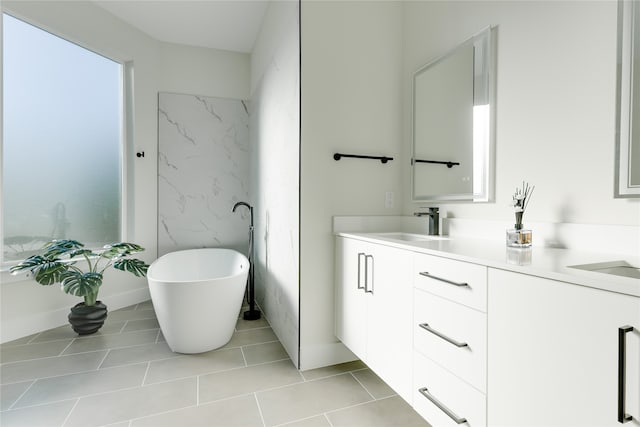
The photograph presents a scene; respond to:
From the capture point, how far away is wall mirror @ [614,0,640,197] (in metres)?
1.08

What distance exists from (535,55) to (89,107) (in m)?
3.72

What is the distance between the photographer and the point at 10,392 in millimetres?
Answer: 1826

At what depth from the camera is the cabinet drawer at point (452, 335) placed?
1.06m

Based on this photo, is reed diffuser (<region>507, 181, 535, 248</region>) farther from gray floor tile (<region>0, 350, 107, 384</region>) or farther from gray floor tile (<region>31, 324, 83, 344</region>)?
gray floor tile (<region>31, 324, 83, 344</region>)

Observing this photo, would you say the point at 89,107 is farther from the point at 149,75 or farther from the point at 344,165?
the point at 344,165

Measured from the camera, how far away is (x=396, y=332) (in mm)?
1529

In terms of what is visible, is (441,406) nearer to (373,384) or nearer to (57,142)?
(373,384)

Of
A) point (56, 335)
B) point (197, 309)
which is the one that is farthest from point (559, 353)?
point (56, 335)

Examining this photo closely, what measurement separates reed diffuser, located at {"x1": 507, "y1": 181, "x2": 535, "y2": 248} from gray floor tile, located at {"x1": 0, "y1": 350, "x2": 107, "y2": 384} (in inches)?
102

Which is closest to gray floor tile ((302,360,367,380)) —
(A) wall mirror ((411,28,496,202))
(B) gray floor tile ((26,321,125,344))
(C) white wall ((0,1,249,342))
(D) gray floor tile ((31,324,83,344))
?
(A) wall mirror ((411,28,496,202))

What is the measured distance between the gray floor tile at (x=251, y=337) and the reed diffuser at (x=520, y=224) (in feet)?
6.47

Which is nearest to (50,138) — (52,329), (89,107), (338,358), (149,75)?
(89,107)

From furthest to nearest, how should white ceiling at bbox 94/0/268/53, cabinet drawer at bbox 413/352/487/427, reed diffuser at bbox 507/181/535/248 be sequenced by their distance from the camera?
1. white ceiling at bbox 94/0/268/53
2. reed diffuser at bbox 507/181/535/248
3. cabinet drawer at bbox 413/352/487/427

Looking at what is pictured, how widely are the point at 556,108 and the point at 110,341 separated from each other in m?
3.26
